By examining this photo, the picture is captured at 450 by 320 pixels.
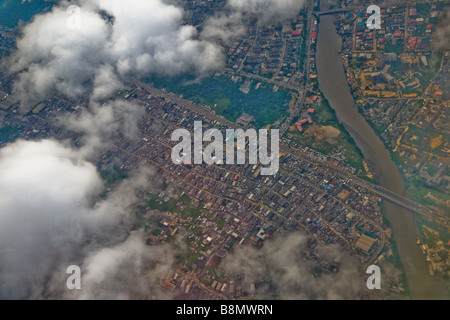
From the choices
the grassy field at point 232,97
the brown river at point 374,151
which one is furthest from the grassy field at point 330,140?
the grassy field at point 232,97

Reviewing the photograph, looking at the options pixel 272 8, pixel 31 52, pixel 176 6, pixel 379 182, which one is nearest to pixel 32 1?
pixel 31 52

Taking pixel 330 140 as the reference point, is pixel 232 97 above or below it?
above

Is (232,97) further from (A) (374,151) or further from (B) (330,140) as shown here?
(A) (374,151)

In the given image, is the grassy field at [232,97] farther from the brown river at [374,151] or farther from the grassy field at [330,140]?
the brown river at [374,151]

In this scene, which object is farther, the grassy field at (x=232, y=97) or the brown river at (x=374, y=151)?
the grassy field at (x=232, y=97)

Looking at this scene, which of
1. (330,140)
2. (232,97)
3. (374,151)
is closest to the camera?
(374,151)

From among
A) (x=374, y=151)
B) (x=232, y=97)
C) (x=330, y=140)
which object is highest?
(x=232, y=97)

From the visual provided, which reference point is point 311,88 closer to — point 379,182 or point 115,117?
point 379,182

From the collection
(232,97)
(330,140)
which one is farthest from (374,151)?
(232,97)
